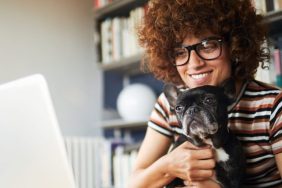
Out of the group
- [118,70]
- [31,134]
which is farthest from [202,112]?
[118,70]

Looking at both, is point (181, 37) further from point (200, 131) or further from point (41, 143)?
point (41, 143)

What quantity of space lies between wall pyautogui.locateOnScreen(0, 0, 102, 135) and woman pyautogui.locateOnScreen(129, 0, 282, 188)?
1363mm

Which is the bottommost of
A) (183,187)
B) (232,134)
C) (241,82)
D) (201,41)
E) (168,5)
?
(183,187)

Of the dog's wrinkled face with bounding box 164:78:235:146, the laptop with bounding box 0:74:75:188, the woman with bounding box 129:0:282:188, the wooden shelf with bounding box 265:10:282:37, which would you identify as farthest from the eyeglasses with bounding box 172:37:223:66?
the wooden shelf with bounding box 265:10:282:37

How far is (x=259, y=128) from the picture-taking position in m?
0.81

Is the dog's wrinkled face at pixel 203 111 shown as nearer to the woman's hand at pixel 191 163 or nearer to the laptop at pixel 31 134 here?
the woman's hand at pixel 191 163

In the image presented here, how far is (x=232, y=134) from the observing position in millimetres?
746

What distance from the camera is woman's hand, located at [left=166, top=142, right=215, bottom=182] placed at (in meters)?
0.70

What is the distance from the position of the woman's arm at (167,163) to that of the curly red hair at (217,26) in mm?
201

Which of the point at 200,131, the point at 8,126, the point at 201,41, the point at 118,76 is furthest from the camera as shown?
the point at 118,76

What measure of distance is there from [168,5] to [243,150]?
1.32 feet

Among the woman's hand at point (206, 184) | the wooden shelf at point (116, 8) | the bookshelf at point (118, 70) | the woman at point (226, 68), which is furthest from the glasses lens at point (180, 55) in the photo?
the wooden shelf at point (116, 8)

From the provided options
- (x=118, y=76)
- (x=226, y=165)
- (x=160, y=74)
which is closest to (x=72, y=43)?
(x=118, y=76)

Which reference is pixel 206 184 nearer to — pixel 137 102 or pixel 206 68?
pixel 206 68
